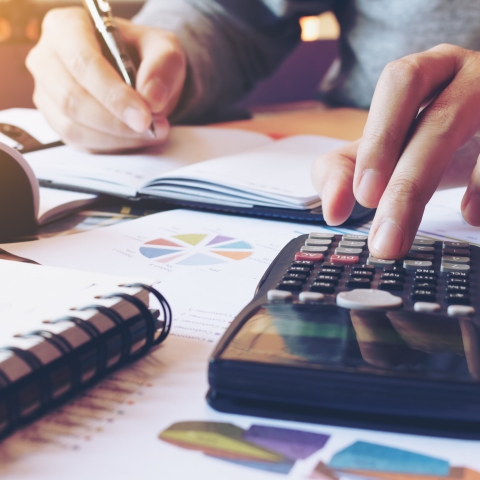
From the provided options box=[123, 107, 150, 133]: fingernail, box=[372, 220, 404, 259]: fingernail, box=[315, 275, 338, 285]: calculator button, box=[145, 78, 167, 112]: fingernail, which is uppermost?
box=[145, 78, 167, 112]: fingernail

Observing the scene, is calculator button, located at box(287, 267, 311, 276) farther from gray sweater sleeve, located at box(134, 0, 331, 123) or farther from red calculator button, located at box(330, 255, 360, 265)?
gray sweater sleeve, located at box(134, 0, 331, 123)

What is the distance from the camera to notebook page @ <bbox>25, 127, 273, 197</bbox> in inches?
25.0

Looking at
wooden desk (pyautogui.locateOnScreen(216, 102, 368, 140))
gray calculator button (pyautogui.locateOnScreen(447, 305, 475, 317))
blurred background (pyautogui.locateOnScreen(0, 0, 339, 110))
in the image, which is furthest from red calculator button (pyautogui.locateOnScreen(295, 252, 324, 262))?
blurred background (pyautogui.locateOnScreen(0, 0, 339, 110))

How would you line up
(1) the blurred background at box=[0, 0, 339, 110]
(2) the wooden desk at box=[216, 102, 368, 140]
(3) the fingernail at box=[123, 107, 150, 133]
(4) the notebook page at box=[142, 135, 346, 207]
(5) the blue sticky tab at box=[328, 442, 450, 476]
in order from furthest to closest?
(1) the blurred background at box=[0, 0, 339, 110] < (2) the wooden desk at box=[216, 102, 368, 140] < (3) the fingernail at box=[123, 107, 150, 133] < (4) the notebook page at box=[142, 135, 346, 207] < (5) the blue sticky tab at box=[328, 442, 450, 476]

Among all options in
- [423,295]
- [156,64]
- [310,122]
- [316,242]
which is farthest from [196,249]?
[310,122]

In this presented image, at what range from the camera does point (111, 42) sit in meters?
0.74

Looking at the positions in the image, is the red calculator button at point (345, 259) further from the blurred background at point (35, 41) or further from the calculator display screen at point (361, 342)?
the blurred background at point (35, 41)

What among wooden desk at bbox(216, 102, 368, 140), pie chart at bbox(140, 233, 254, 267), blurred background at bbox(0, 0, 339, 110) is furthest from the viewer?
blurred background at bbox(0, 0, 339, 110)

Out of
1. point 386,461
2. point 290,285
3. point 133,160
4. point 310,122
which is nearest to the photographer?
point 386,461

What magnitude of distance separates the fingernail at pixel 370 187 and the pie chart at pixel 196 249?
0.10 metres

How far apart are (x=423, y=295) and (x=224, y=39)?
908mm

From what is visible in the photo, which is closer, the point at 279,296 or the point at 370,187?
the point at 279,296

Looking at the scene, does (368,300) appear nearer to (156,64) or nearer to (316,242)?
(316,242)

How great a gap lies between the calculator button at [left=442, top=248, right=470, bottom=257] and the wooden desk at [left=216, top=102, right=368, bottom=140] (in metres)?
0.53
